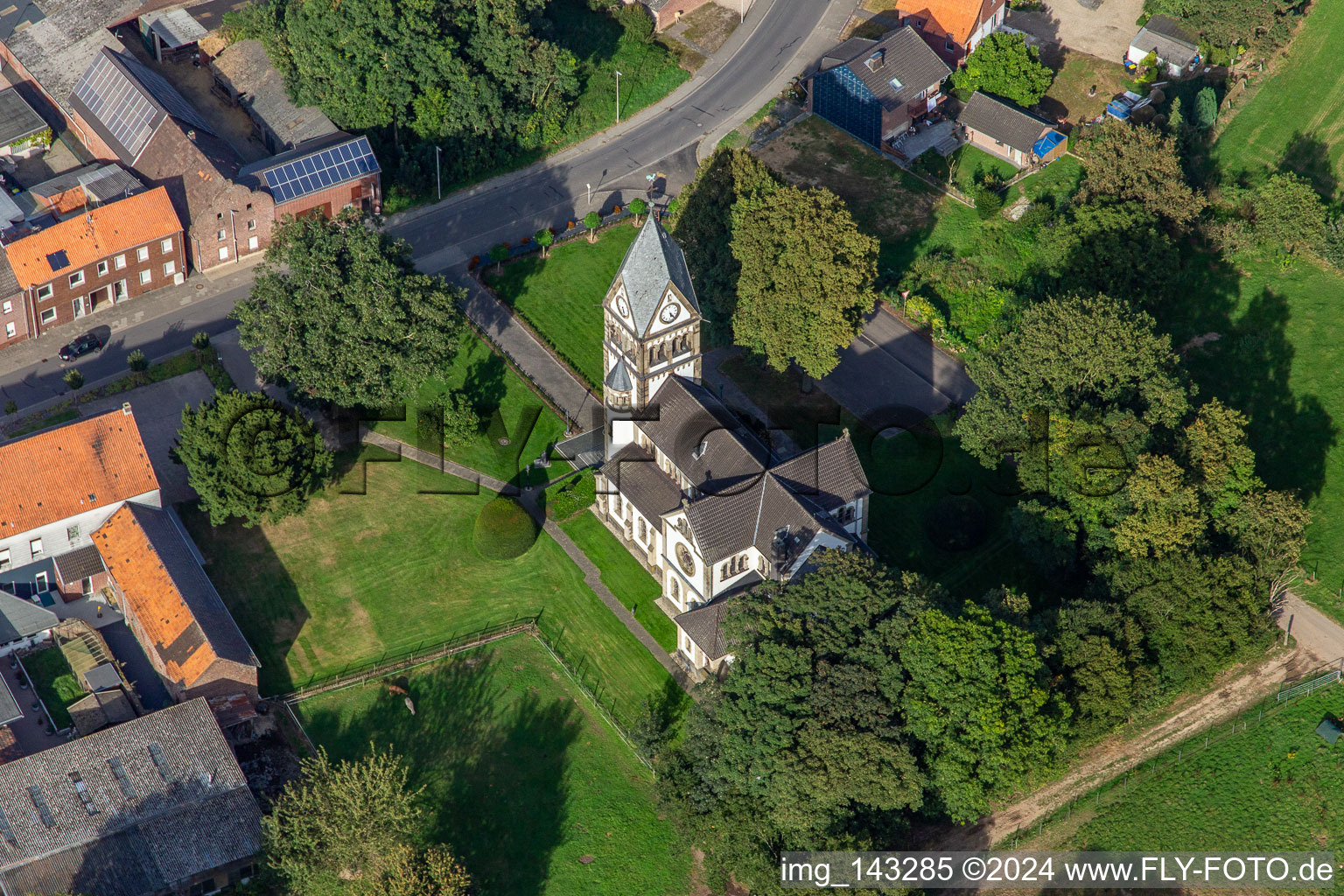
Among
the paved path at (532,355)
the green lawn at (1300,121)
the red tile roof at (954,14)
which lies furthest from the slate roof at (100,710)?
the green lawn at (1300,121)

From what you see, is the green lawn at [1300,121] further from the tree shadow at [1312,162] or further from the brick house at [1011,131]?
the brick house at [1011,131]

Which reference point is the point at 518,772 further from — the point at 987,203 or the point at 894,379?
the point at 987,203

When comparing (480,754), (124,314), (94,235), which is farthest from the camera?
(124,314)

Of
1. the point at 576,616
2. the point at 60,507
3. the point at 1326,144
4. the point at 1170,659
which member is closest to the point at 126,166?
the point at 60,507

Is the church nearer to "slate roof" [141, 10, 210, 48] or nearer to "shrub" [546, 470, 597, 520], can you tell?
"shrub" [546, 470, 597, 520]

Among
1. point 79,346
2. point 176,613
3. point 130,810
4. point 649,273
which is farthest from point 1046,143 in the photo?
point 130,810

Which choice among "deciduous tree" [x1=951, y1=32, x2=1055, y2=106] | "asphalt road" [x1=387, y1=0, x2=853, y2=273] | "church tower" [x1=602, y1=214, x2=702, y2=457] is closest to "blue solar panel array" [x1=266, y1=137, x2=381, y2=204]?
"asphalt road" [x1=387, y1=0, x2=853, y2=273]
